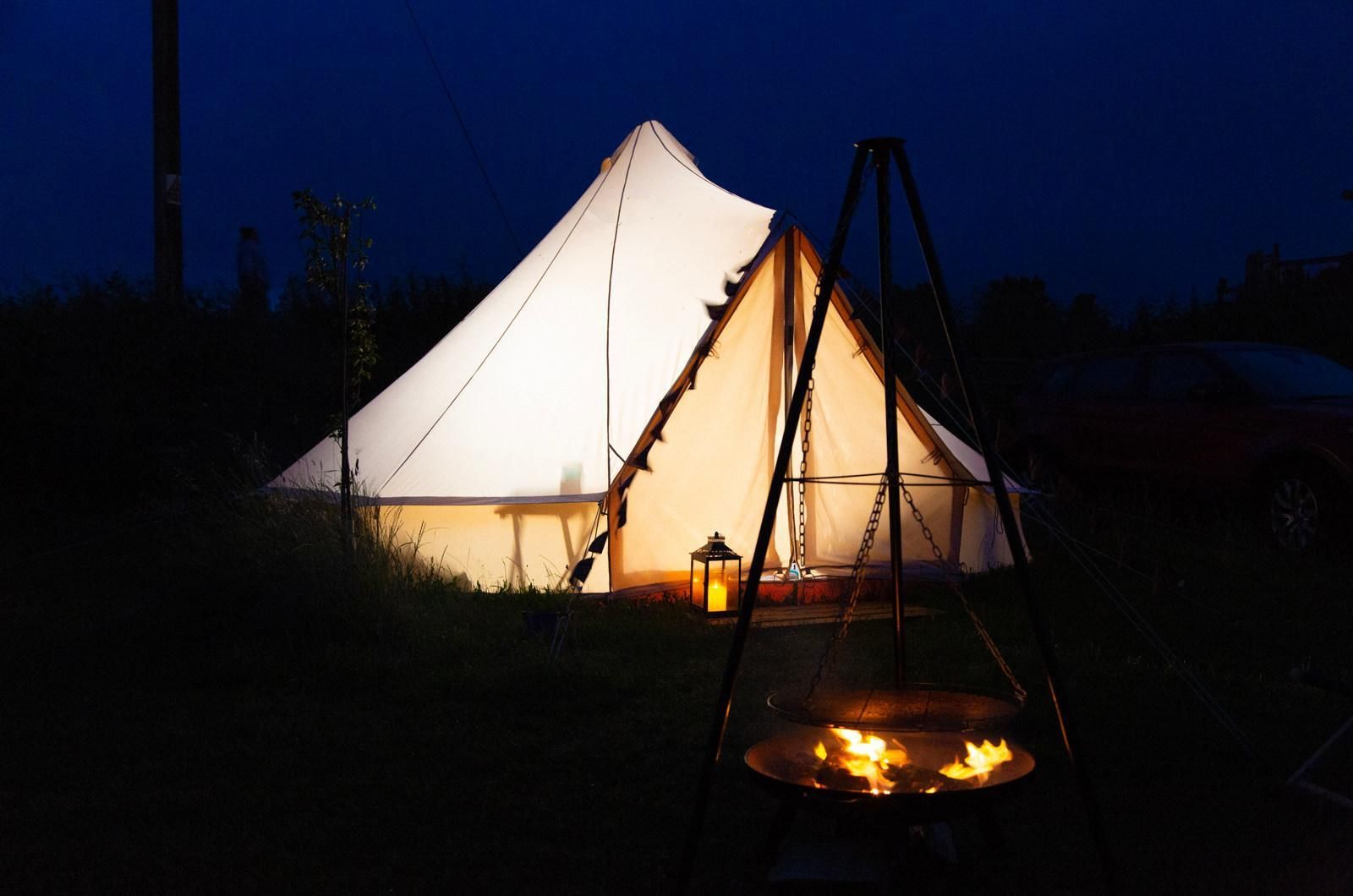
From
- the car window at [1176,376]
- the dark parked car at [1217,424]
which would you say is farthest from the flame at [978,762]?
the car window at [1176,376]

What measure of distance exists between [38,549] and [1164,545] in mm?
6435

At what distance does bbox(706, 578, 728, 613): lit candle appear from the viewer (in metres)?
5.60

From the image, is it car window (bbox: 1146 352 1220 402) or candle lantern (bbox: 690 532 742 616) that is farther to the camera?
car window (bbox: 1146 352 1220 402)

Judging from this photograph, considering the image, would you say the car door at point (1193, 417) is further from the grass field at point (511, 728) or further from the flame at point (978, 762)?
the flame at point (978, 762)

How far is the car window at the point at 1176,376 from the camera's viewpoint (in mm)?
7613

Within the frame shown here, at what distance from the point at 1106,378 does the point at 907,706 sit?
593 cm

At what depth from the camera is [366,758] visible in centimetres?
365

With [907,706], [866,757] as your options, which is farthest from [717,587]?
[866,757]

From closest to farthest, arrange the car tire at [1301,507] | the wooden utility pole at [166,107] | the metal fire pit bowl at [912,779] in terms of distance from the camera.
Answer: the metal fire pit bowl at [912,779], the car tire at [1301,507], the wooden utility pole at [166,107]

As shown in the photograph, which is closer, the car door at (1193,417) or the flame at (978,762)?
the flame at (978,762)

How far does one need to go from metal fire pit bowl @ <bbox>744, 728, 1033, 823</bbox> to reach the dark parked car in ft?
14.2

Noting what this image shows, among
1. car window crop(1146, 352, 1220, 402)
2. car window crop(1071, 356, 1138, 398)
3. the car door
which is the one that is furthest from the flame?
car window crop(1071, 356, 1138, 398)

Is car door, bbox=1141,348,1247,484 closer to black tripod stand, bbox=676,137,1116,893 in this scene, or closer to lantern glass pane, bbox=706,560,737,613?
lantern glass pane, bbox=706,560,737,613

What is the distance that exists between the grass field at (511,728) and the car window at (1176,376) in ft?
5.14
